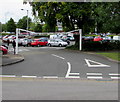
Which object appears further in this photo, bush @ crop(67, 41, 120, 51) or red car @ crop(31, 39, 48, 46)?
red car @ crop(31, 39, 48, 46)

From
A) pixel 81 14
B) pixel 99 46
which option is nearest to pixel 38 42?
pixel 99 46

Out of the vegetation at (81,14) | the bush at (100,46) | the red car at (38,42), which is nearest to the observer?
the vegetation at (81,14)

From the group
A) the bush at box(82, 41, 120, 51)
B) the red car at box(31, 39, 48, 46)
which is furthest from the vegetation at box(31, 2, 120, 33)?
the red car at box(31, 39, 48, 46)

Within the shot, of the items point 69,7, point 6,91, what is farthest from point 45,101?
point 69,7

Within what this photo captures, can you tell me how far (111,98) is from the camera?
7234 millimetres

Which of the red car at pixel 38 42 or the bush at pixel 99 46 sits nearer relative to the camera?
the bush at pixel 99 46

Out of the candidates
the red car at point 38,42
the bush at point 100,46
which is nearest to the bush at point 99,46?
the bush at point 100,46

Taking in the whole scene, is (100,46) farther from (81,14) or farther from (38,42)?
(38,42)

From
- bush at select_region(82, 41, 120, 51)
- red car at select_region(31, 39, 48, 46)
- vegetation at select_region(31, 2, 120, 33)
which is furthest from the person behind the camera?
red car at select_region(31, 39, 48, 46)

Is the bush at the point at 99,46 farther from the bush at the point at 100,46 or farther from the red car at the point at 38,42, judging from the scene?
the red car at the point at 38,42

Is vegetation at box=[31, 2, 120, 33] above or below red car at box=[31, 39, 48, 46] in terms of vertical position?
above

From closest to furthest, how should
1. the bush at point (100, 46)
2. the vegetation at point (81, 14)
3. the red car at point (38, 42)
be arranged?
the vegetation at point (81, 14)
the bush at point (100, 46)
the red car at point (38, 42)

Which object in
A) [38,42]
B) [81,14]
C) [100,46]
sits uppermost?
[81,14]

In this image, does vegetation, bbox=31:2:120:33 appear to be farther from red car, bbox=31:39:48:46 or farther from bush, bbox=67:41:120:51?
red car, bbox=31:39:48:46
